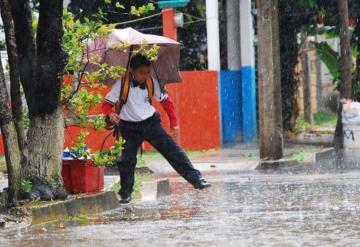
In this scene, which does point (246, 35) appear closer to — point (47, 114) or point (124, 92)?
point (124, 92)

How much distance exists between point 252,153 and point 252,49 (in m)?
4.79

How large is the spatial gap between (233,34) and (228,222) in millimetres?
16112

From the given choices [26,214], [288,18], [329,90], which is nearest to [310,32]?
[288,18]

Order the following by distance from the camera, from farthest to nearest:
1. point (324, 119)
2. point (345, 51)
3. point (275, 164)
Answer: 1. point (324, 119)
2. point (345, 51)
3. point (275, 164)

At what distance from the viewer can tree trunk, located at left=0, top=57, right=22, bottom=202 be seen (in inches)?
385

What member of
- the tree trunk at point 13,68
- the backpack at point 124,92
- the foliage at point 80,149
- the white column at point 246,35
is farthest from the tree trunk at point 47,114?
the white column at point 246,35

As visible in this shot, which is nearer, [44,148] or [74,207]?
[74,207]

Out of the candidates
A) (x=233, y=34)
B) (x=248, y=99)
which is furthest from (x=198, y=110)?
(x=233, y=34)

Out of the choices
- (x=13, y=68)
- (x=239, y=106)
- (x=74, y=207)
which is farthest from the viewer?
(x=239, y=106)

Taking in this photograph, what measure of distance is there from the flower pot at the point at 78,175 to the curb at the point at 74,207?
0.20 meters

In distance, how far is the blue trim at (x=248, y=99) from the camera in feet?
80.5

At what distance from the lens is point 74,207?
33.1ft

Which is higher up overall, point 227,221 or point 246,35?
point 246,35

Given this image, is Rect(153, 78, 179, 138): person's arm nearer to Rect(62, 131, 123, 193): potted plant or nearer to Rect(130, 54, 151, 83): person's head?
Rect(130, 54, 151, 83): person's head
